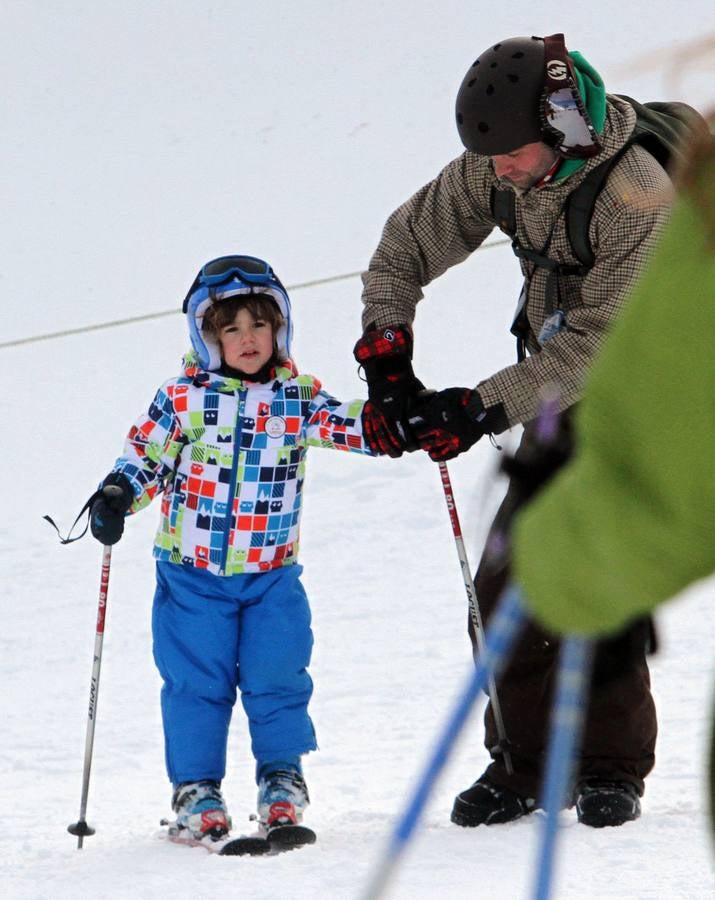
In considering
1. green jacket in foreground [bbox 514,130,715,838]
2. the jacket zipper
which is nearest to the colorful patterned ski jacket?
the jacket zipper

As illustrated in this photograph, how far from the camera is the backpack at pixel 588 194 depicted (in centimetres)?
340

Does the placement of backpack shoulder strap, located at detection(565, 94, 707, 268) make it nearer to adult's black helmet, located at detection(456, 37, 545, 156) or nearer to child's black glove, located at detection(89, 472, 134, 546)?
adult's black helmet, located at detection(456, 37, 545, 156)

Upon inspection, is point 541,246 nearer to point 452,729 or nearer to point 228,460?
point 228,460

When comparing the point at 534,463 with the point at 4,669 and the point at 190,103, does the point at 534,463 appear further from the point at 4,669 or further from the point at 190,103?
the point at 190,103

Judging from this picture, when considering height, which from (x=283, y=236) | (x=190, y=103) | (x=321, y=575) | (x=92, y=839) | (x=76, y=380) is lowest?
(x=92, y=839)

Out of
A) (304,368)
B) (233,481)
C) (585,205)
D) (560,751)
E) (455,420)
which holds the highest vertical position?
(304,368)

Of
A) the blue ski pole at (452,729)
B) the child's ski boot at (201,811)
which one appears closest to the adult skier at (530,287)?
the child's ski boot at (201,811)

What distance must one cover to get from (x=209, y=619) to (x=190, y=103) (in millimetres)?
9629

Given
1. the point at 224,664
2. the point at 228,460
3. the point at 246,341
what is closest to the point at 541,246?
the point at 246,341

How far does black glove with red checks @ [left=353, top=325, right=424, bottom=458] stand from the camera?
3.63 m

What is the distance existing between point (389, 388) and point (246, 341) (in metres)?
0.37

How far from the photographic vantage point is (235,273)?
3.77 m

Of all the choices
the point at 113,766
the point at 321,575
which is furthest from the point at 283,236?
the point at 113,766

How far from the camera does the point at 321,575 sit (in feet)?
21.3
